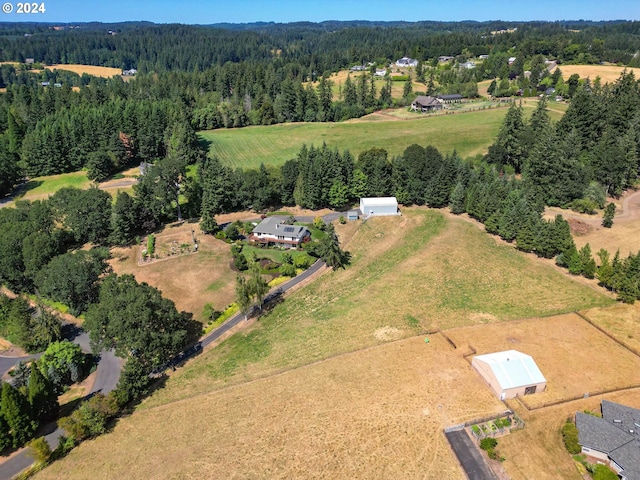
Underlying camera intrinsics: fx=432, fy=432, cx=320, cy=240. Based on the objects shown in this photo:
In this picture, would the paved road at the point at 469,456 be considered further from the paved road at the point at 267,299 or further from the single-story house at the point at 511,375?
the paved road at the point at 267,299

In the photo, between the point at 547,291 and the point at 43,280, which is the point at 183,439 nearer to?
the point at 43,280

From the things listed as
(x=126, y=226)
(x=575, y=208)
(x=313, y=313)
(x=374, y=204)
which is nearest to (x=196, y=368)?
(x=313, y=313)

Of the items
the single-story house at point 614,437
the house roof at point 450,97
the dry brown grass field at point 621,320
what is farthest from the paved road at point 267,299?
the house roof at point 450,97

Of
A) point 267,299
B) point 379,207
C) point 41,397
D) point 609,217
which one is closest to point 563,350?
point 609,217

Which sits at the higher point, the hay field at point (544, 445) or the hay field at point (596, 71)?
the hay field at point (596, 71)

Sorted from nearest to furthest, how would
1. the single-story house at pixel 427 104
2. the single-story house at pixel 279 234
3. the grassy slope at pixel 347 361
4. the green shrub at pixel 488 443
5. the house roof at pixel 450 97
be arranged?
the green shrub at pixel 488 443, the grassy slope at pixel 347 361, the single-story house at pixel 279 234, the single-story house at pixel 427 104, the house roof at pixel 450 97

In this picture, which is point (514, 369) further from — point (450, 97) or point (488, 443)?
point (450, 97)
